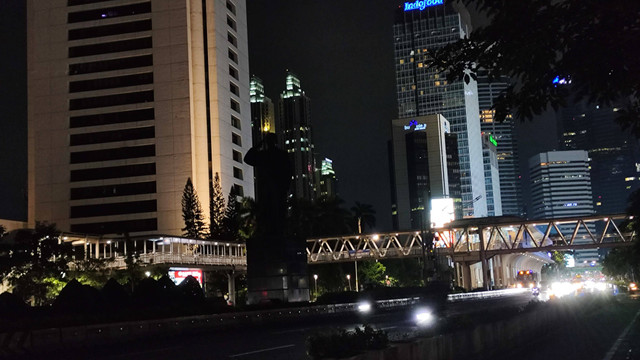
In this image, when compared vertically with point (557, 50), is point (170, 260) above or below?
below

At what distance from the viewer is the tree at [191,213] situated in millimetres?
122006

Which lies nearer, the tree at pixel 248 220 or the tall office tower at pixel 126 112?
the tree at pixel 248 220

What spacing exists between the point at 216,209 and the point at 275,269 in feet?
285

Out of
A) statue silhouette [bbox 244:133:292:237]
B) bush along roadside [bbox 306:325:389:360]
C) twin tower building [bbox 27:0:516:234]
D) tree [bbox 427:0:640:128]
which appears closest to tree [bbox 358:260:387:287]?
twin tower building [bbox 27:0:516:234]

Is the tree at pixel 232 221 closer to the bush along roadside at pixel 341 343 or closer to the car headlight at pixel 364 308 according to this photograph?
the car headlight at pixel 364 308

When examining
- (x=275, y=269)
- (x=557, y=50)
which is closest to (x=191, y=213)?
(x=275, y=269)

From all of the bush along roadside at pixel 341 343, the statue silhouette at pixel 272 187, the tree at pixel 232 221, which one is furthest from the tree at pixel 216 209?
the bush along roadside at pixel 341 343

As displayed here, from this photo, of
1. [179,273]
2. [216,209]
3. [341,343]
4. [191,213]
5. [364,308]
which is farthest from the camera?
[216,209]

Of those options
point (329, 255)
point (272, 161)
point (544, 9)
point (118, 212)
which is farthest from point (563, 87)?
point (118, 212)

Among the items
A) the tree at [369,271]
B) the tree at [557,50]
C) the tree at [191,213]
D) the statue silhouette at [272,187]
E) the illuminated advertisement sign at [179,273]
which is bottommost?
the tree at [369,271]

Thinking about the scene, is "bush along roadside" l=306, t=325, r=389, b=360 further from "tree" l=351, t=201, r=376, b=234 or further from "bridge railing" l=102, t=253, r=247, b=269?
"tree" l=351, t=201, r=376, b=234

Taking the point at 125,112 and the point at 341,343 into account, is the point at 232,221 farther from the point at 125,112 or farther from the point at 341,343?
the point at 341,343

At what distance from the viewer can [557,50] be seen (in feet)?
25.7

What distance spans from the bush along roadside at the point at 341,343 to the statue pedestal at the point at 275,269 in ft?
93.6
